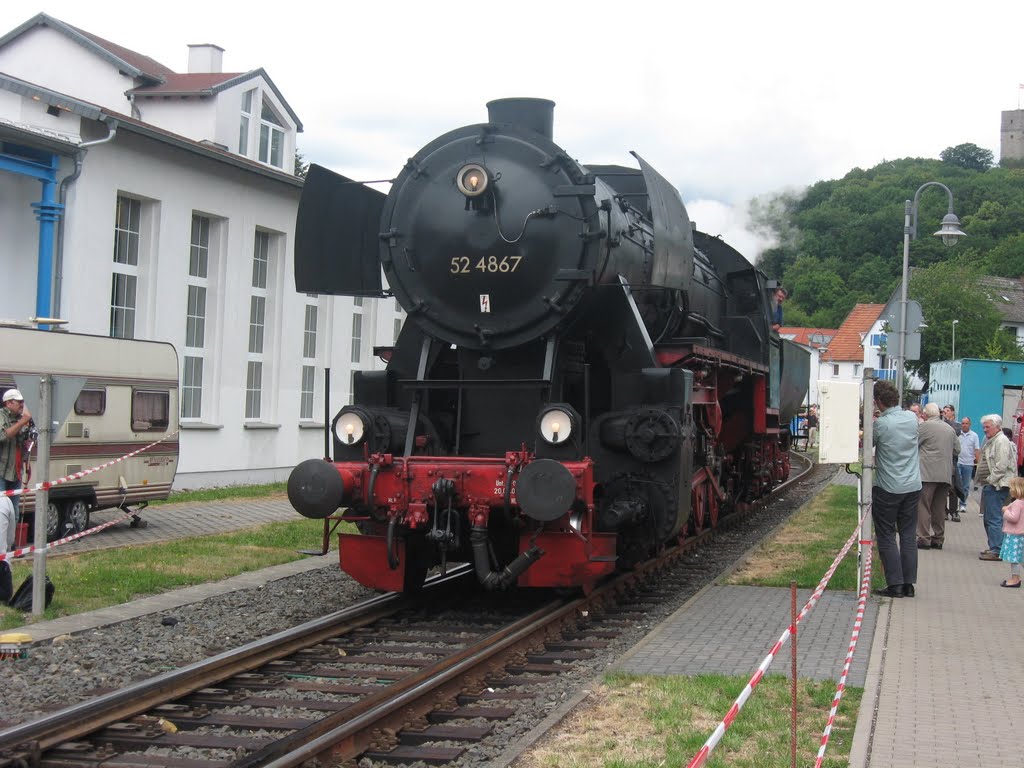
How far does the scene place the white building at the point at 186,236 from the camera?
51.0ft

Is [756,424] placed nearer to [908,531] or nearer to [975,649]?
[908,531]

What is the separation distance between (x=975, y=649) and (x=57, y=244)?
12.9 m

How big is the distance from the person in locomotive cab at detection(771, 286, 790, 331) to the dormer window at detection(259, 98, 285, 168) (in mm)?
11387

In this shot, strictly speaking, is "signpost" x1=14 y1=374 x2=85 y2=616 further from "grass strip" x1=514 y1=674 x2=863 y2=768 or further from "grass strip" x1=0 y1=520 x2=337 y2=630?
"grass strip" x1=514 y1=674 x2=863 y2=768

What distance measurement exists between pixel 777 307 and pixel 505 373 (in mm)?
7132

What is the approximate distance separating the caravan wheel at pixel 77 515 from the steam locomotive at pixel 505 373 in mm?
5216

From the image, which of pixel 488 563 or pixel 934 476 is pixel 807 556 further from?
pixel 488 563

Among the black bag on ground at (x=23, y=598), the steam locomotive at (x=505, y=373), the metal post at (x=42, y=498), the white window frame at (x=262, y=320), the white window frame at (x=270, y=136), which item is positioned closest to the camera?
the steam locomotive at (x=505, y=373)

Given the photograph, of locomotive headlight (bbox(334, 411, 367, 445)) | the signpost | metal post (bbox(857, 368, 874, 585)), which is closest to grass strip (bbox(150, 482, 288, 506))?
the signpost

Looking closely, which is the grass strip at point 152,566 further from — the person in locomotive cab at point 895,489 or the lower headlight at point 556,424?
the person in locomotive cab at point 895,489

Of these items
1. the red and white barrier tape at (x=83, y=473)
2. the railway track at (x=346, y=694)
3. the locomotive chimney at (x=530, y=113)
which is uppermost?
the locomotive chimney at (x=530, y=113)

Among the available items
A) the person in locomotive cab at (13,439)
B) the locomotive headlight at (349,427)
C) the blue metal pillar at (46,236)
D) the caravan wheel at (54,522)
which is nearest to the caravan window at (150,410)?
the caravan wheel at (54,522)

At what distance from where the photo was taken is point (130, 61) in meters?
22.7

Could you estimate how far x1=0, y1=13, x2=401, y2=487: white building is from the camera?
15.5 metres
